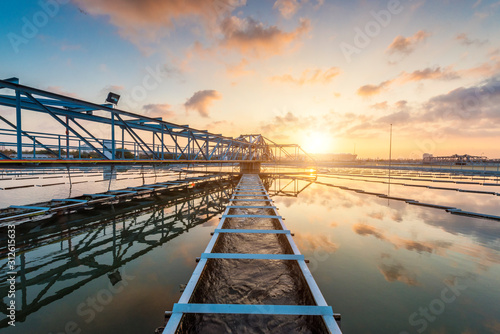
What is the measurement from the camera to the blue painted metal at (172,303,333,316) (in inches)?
117

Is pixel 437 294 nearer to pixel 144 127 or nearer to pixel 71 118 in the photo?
pixel 71 118

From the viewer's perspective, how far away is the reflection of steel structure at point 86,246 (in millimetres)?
4777

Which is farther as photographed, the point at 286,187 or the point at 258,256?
the point at 286,187

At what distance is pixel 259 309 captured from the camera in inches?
121

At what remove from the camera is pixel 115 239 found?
7.90 meters

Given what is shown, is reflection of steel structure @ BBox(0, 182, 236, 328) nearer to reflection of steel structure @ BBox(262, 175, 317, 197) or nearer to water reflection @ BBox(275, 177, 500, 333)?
water reflection @ BBox(275, 177, 500, 333)

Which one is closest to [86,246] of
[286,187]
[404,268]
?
[404,268]

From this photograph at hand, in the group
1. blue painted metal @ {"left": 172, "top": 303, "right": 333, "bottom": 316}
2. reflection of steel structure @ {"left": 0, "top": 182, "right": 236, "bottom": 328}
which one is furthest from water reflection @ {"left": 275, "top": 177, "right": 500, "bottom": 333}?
reflection of steel structure @ {"left": 0, "top": 182, "right": 236, "bottom": 328}

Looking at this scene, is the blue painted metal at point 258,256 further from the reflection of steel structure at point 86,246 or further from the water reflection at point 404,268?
the reflection of steel structure at point 86,246

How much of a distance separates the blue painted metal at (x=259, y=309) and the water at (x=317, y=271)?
1254 mm

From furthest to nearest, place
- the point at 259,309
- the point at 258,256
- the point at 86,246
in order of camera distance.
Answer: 1. the point at 86,246
2. the point at 258,256
3. the point at 259,309

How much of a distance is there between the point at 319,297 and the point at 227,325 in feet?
5.33

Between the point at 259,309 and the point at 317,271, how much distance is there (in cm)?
314

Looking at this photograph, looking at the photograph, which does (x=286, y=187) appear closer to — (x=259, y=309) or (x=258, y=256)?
(x=258, y=256)
